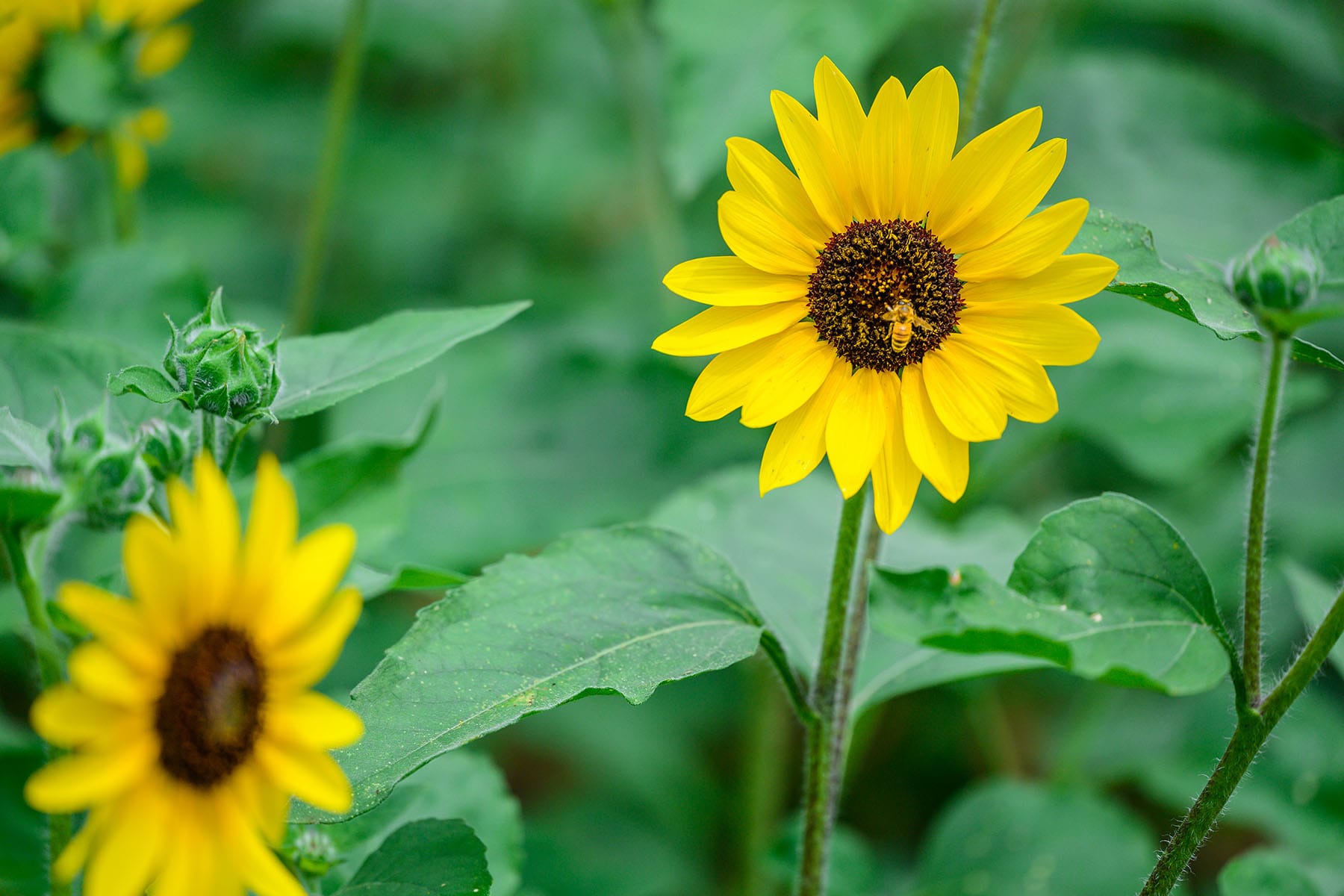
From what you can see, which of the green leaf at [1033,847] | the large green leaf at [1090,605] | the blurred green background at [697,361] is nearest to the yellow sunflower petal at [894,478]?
the large green leaf at [1090,605]

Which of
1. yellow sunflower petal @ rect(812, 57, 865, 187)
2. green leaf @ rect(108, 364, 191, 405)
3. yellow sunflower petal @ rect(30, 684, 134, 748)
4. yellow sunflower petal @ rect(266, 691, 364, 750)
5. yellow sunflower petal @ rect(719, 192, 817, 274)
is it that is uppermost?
yellow sunflower petal @ rect(812, 57, 865, 187)

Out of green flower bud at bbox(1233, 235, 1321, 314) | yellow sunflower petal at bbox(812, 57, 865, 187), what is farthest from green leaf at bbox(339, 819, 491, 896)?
green flower bud at bbox(1233, 235, 1321, 314)

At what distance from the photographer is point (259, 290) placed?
3.10 meters

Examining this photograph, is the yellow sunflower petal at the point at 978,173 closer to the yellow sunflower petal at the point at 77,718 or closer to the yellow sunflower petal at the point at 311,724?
the yellow sunflower petal at the point at 311,724

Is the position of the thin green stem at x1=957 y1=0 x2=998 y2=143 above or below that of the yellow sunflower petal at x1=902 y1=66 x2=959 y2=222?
above

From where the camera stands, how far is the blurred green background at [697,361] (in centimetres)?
198

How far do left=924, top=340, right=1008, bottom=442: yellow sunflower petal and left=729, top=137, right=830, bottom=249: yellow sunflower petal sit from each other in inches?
7.2

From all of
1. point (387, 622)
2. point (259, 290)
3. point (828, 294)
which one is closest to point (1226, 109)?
point (828, 294)

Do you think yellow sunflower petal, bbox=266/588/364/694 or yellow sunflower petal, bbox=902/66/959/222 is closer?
yellow sunflower petal, bbox=266/588/364/694

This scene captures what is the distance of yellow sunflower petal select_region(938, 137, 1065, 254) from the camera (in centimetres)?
112

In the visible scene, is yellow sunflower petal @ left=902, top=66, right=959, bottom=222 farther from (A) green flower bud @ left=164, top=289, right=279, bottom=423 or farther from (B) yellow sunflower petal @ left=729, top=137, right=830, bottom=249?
(A) green flower bud @ left=164, top=289, right=279, bottom=423

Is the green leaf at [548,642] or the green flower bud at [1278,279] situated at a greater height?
the green flower bud at [1278,279]

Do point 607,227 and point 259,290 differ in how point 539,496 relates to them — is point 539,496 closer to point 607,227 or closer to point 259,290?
point 259,290

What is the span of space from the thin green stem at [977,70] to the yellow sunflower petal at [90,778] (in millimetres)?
1121
